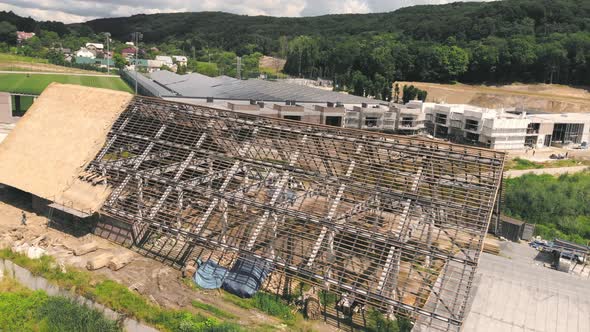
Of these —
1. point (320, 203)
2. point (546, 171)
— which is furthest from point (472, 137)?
point (320, 203)

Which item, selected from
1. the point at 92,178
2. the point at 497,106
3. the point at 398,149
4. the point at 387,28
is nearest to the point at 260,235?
the point at 398,149

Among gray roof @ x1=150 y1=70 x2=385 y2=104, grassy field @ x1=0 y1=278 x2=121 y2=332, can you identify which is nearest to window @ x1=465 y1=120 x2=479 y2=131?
gray roof @ x1=150 y1=70 x2=385 y2=104

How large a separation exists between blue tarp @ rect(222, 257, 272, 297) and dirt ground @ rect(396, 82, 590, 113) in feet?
290

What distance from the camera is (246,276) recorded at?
68.0ft

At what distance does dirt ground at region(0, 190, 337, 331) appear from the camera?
62.5ft

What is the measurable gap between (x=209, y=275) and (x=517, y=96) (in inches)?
3706

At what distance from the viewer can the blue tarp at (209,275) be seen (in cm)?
2072

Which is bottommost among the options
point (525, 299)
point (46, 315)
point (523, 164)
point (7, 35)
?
point (46, 315)

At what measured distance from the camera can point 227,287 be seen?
20.6 meters

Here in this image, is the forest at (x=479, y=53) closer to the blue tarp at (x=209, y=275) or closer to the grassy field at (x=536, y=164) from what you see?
the grassy field at (x=536, y=164)

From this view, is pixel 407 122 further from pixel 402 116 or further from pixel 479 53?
pixel 479 53

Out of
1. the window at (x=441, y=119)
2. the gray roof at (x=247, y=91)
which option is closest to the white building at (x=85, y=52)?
the gray roof at (x=247, y=91)

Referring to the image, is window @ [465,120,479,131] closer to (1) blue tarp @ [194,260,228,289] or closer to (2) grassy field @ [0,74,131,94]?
(1) blue tarp @ [194,260,228,289]

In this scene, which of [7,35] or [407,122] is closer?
[407,122]
